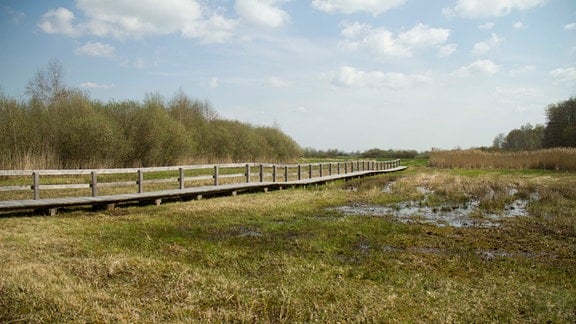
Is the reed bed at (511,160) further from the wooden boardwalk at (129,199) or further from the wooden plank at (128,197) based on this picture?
the wooden boardwalk at (129,199)

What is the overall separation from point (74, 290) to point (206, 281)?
5.15ft

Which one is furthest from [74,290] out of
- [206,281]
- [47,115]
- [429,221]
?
[47,115]

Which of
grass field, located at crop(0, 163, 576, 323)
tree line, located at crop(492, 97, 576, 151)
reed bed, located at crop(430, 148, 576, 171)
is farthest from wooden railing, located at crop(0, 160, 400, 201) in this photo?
tree line, located at crop(492, 97, 576, 151)

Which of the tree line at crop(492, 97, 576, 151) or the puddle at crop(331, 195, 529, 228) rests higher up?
the tree line at crop(492, 97, 576, 151)

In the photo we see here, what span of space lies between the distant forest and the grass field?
12318 mm

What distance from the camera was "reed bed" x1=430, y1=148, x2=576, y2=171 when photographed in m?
32.4

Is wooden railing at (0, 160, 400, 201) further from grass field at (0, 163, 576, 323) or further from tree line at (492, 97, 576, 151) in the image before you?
tree line at (492, 97, 576, 151)

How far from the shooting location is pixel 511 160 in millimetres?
36781

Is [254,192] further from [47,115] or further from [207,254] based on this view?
[47,115]

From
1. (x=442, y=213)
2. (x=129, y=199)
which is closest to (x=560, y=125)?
(x=442, y=213)

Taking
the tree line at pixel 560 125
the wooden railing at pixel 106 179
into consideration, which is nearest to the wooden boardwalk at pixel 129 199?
the wooden railing at pixel 106 179

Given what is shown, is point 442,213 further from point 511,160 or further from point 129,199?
point 511,160

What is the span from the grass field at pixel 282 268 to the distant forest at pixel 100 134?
1232 centimetres

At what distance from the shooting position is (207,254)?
24.1 feet
